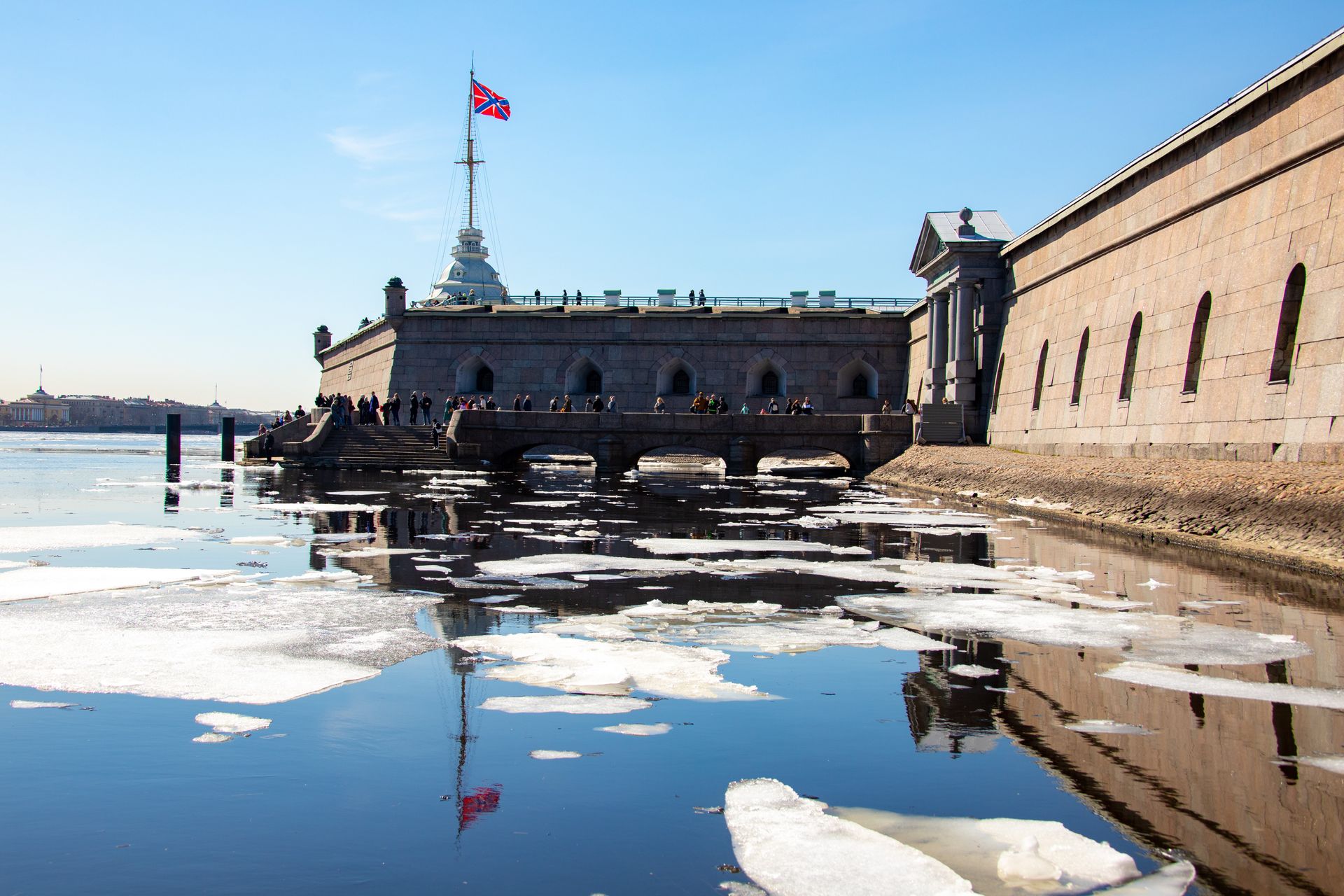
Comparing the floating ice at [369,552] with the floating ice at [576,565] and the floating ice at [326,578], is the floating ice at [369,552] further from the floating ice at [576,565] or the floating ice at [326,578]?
the floating ice at [326,578]

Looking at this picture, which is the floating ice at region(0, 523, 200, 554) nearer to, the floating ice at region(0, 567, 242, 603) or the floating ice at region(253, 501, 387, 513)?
the floating ice at region(0, 567, 242, 603)

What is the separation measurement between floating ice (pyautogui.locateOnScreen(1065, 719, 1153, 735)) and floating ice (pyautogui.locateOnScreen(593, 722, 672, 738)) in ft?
7.07

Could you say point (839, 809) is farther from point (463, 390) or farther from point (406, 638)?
point (463, 390)

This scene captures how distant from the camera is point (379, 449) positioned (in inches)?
1571

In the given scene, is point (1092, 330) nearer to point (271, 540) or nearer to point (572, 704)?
point (271, 540)

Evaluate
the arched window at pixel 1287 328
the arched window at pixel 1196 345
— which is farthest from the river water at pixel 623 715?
the arched window at pixel 1196 345

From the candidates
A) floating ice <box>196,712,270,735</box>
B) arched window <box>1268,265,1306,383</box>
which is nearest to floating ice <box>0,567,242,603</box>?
floating ice <box>196,712,270,735</box>

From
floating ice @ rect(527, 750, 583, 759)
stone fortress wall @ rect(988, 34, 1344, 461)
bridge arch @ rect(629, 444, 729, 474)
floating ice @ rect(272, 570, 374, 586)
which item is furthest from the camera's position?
bridge arch @ rect(629, 444, 729, 474)

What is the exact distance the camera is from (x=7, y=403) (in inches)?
7461

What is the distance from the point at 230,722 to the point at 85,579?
5.78 metres

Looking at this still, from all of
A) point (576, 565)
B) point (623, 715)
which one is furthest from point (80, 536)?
point (623, 715)

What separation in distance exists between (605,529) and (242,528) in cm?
540

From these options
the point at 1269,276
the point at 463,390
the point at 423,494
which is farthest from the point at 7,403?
the point at 1269,276

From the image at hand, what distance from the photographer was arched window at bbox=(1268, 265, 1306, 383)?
1827cm
